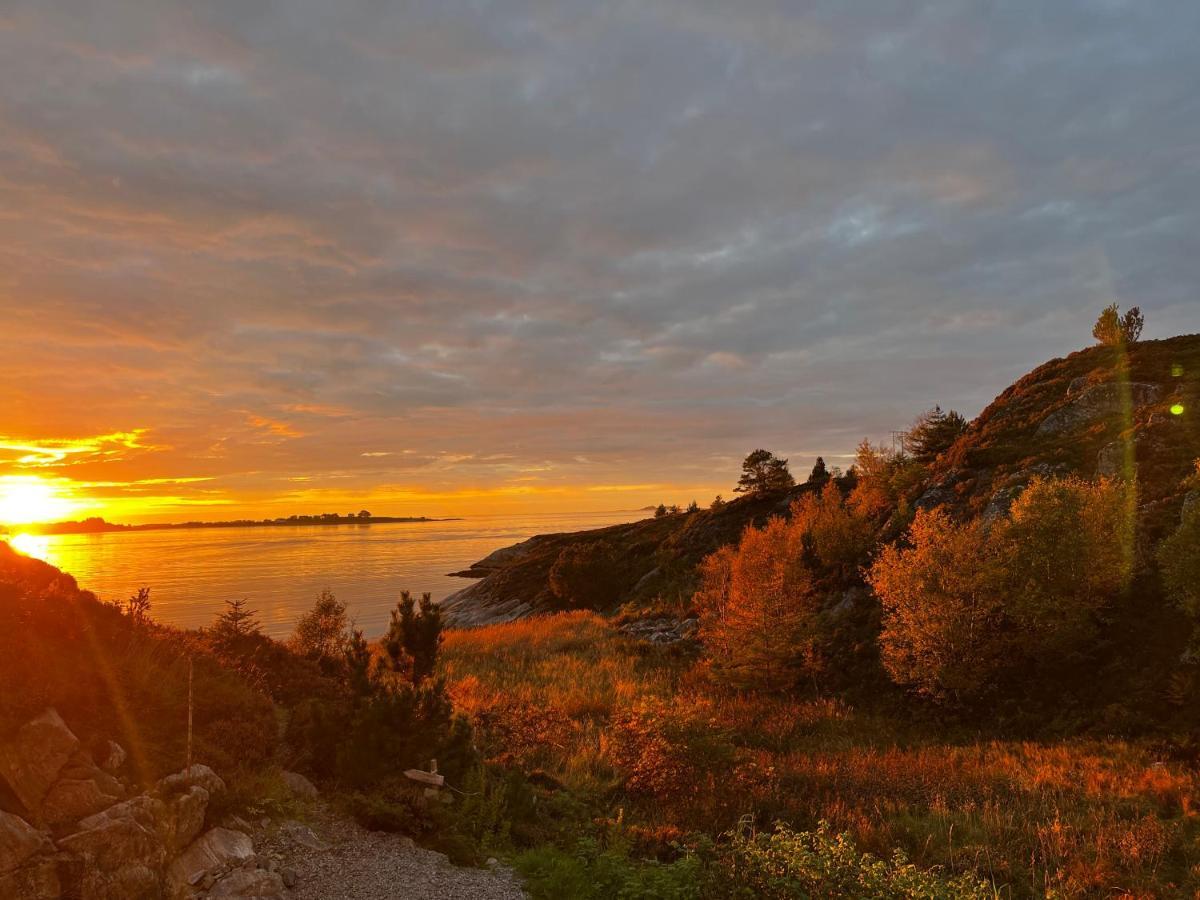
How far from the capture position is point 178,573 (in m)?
75.2

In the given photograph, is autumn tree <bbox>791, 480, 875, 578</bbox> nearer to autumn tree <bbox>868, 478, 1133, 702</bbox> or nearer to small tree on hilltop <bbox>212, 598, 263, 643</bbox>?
autumn tree <bbox>868, 478, 1133, 702</bbox>

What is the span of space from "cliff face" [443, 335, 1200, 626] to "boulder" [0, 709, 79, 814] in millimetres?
33645

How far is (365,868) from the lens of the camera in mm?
8711

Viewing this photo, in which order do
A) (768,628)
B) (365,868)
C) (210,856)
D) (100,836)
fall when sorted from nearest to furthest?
(100,836), (210,856), (365,868), (768,628)

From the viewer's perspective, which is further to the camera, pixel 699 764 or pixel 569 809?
pixel 699 764

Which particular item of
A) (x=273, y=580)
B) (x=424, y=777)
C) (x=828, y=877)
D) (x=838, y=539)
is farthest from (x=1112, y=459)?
(x=273, y=580)

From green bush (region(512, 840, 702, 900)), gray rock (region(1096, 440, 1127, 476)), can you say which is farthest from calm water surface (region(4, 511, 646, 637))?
gray rock (region(1096, 440, 1127, 476))

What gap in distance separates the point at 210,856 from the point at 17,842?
2.07 m

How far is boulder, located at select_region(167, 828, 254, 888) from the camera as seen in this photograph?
747 centimetres

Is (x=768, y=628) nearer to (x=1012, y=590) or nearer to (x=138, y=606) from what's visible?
(x=1012, y=590)

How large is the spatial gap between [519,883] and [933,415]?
5865 cm

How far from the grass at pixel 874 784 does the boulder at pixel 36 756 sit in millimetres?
8398

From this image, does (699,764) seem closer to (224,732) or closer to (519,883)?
(519,883)

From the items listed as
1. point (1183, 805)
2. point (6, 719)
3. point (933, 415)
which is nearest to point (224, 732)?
point (6, 719)
